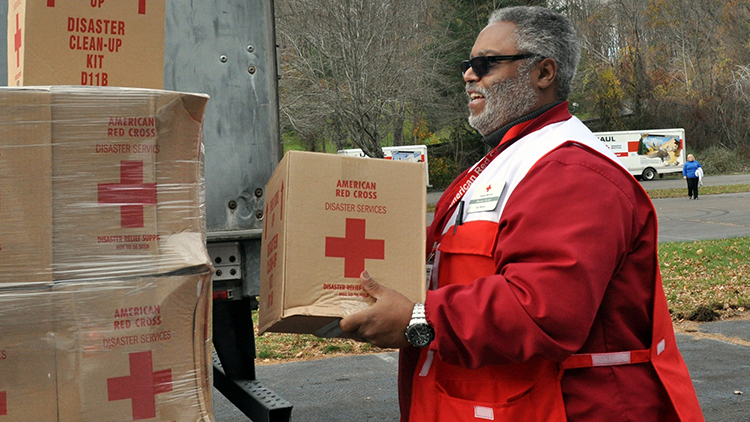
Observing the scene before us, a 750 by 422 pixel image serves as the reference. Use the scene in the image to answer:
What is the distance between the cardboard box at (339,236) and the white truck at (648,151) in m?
34.1

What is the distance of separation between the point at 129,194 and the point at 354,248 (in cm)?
62

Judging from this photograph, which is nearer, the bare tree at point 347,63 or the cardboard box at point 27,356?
the cardboard box at point 27,356

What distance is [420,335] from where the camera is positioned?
1987 mm

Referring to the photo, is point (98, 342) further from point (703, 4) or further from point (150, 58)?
point (703, 4)

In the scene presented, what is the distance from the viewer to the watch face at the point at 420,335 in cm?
199

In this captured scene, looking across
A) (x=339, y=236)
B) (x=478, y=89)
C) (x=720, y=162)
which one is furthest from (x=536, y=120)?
(x=720, y=162)

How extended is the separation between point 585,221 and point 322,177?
2.37 feet

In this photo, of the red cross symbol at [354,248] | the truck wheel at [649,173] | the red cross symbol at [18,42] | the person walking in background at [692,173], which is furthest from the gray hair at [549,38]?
the truck wheel at [649,173]

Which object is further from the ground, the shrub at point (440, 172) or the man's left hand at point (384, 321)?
the shrub at point (440, 172)

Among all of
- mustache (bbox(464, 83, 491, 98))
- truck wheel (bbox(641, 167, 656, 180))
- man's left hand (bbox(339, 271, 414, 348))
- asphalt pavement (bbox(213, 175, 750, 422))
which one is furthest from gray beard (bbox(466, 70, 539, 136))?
truck wheel (bbox(641, 167, 656, 180))

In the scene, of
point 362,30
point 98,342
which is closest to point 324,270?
point 98,342

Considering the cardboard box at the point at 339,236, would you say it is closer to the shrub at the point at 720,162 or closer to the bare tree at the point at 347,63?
the bare tree at the point at 347,63

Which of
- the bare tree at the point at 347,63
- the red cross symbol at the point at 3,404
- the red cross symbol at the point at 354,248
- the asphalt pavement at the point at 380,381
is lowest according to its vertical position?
the asphalt pavement at the point at 380,381

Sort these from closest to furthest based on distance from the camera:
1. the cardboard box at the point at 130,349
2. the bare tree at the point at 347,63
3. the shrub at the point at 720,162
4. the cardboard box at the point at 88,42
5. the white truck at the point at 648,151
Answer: the cardboard box at the point at 130,349
the cardboard box at the point at 88,42
the bare tree at the point at 347,63
the white truck at the point at 648,151
the shrub at the point at 720,162
